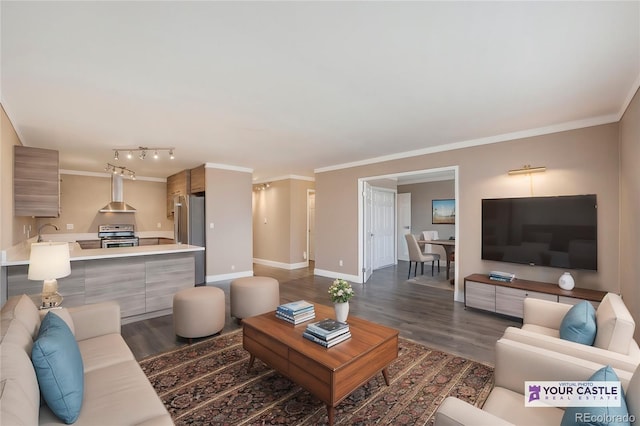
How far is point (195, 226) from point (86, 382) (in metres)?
4.55

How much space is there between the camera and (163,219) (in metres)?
8.17

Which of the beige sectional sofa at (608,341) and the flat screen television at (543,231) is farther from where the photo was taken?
the flat screen television at (543,231)

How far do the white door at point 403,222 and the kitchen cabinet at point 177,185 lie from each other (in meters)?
6.03

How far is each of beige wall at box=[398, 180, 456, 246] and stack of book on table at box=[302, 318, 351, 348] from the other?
256 inches

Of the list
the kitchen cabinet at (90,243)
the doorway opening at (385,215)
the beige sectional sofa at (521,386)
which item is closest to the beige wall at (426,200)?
the doorway opening at (385,215)

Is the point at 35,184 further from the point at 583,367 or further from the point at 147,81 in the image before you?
the point at 583,367

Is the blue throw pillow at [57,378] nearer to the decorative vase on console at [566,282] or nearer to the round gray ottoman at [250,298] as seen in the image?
the round gray ottoman at [250,298]

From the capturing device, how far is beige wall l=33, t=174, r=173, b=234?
674 centimetres

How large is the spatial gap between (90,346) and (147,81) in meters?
2.12

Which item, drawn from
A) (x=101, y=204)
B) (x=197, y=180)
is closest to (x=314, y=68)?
(x=197, y=180)

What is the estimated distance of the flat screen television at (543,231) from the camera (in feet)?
11.2

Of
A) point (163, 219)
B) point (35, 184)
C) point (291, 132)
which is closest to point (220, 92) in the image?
point (291, 132)

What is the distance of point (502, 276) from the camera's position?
3922 millimetres

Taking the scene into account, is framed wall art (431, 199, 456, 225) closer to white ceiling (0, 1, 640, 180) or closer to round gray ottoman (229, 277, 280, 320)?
white ceiling (0, 1, 640, 180)
